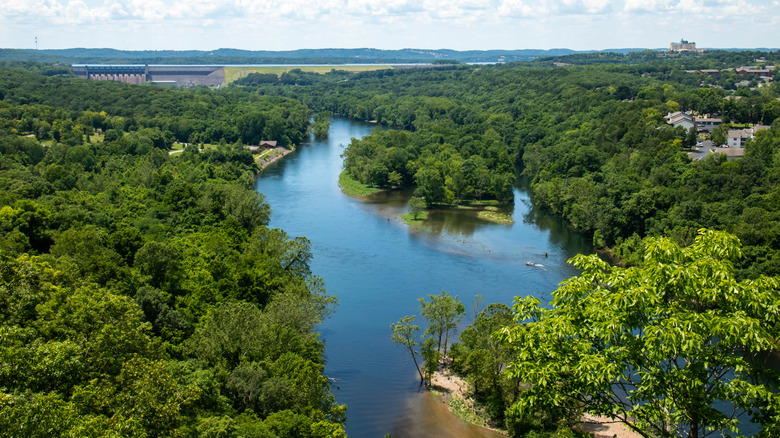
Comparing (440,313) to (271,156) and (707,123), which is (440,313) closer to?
(707,123)

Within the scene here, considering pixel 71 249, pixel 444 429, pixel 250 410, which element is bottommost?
pixel 444 429

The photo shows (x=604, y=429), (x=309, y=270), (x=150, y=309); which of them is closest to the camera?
(x=604, y=429)

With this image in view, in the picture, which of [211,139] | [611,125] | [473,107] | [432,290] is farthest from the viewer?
[473,107]

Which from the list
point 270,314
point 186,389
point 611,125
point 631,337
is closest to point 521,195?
point 611,125

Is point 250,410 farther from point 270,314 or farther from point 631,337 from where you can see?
point 631,337

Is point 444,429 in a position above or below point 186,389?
below

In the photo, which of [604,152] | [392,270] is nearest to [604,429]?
[392,270]

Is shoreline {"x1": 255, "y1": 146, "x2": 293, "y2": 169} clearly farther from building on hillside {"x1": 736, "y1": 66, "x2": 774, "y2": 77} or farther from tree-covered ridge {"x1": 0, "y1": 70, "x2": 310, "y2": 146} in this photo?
building on hillside {"x1": 736, "y1": 66, "x2": 774, "y2": 77}

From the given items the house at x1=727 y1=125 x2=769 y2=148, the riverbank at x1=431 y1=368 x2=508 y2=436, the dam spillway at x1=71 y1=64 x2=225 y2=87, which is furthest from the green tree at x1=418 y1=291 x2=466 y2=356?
the dam spillway at x1=71 y1=64 x2=225 y2=87
